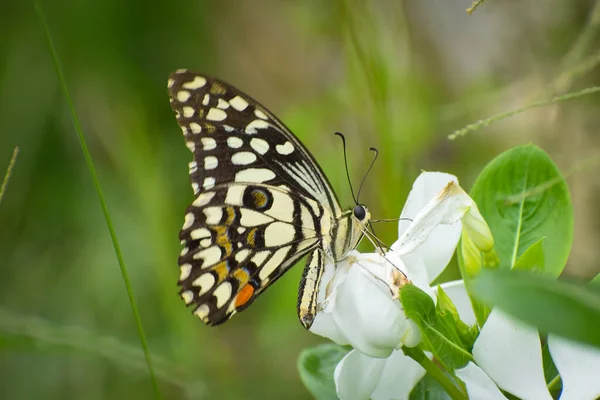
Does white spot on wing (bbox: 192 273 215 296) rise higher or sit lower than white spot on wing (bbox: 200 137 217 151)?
lower

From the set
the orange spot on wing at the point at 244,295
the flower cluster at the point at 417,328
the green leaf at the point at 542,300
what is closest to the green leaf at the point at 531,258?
the flower cluster at the point at 417,328

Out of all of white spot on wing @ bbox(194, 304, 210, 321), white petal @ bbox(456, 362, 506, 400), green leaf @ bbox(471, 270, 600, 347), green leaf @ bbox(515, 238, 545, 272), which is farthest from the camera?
white spot on wing @ bbox(194, 304, 210, 321)

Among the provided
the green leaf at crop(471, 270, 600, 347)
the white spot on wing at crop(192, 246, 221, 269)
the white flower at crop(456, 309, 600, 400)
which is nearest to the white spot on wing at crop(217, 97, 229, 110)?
the white spot on wing at crop(192, 246, 221, 269)

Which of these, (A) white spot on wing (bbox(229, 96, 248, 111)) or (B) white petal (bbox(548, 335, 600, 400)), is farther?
(A) white spot on wing (bbox(229, 96, 248, 111))

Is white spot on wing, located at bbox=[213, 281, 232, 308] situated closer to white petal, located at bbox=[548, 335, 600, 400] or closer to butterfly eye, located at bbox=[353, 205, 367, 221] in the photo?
butterfly eye, located at bbox=[353, 205, 367, 221]

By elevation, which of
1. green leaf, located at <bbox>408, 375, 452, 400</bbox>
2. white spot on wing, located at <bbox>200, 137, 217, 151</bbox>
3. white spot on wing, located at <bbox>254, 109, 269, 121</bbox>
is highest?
white spot on wing, located at <bbox>254, 109, 269, 121</bbox>

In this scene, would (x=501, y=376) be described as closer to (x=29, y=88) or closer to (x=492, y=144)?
(x=492, y=144)

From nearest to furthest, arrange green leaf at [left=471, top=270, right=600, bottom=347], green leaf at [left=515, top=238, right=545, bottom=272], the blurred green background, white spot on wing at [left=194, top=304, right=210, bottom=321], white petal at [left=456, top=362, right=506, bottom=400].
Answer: green leaf at [left=471, top=270, right=600, bottom=347] < white petal at [left=456, top=362, right=506, bottom=400] < green leaf at [left=515, top=238, right=545, bottom=272] < white spot on wing at [left=194, top=304, right=210, bottom=321] < the blurred green background

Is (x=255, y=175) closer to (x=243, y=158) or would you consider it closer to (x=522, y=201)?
(x=243, y=158)
